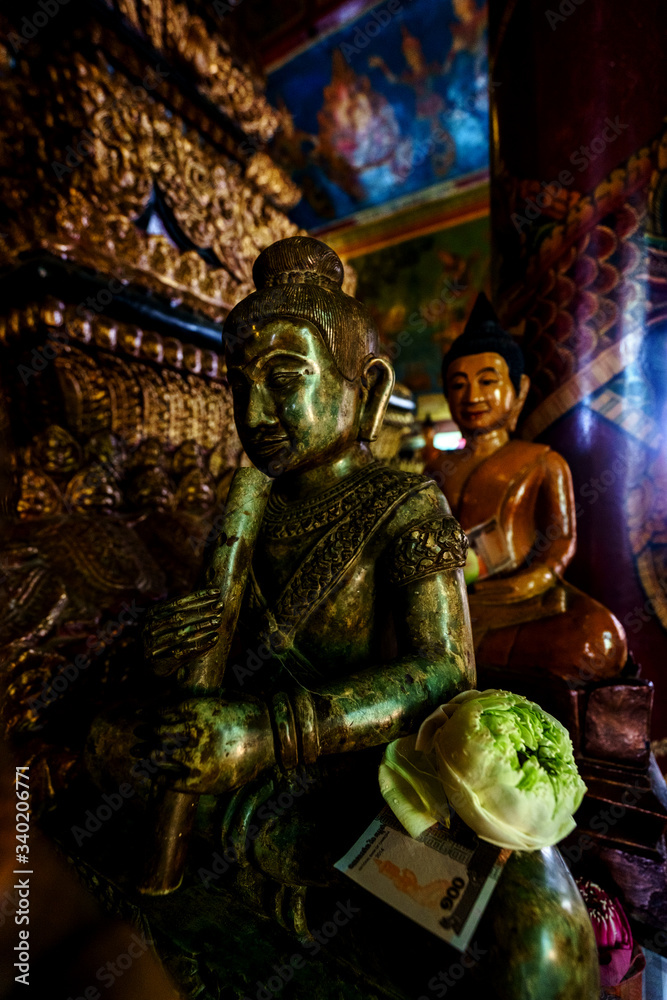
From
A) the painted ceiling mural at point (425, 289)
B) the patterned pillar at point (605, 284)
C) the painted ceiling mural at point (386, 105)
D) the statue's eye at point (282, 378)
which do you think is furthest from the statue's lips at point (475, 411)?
the painted ceiling mural at point (425, 289)

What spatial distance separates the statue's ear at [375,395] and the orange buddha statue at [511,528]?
666 mm

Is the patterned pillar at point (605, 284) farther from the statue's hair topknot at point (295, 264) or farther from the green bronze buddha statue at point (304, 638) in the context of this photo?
the statue's hair topknot at point (295, 264)

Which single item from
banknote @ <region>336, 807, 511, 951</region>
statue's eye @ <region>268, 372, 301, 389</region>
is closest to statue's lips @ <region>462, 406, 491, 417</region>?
statue's eye @ <region>268, 372, 301, 389</region>

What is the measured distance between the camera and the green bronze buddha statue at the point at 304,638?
77 centimetres

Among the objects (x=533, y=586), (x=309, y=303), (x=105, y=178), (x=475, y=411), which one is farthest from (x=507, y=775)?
(x=105, y=178)

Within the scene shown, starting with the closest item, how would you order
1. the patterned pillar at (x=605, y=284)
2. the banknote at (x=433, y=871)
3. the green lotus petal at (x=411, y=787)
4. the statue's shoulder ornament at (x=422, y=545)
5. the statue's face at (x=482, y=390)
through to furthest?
the banknote at (x=433, y=871)
the green lotus petal at (x=411, y=787)
the statue's shoulder ornament at (x=422, y=545)
the statue's face at (x=482, y=390)
the patterned pillar at (x=605, y=284)

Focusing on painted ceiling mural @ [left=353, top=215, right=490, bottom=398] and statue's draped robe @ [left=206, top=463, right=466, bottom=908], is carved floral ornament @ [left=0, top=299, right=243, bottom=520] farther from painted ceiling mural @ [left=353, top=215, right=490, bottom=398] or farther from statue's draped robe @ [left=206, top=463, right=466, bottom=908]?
painted ceiling mural @ [left=353, top=215, right=490, bottom=398]

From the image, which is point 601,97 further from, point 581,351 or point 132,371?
point 132,371

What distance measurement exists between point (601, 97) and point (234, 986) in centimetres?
297

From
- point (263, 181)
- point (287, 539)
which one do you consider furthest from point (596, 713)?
point (263, 181)

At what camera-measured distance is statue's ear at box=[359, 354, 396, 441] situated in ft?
3.87

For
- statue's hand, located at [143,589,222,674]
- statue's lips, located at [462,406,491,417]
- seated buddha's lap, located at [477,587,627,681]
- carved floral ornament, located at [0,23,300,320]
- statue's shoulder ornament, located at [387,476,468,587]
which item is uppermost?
carved floral ornament, located at [0,23,300,320]

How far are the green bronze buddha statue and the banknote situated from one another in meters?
0.05

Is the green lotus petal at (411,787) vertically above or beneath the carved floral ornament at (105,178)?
beneath
